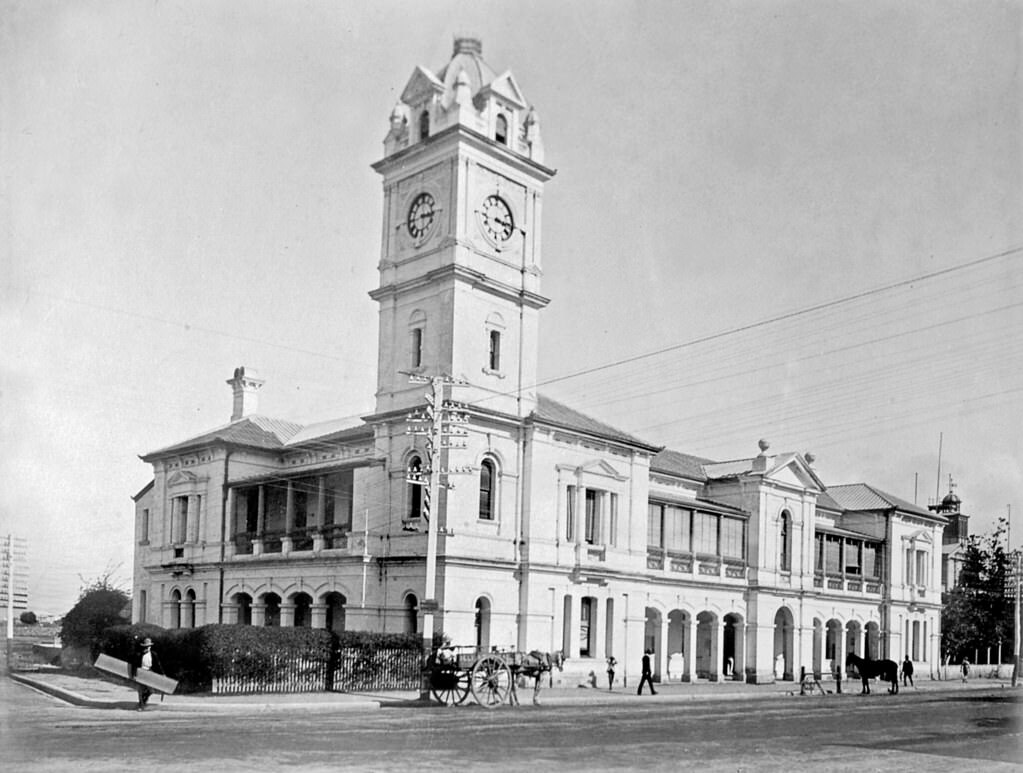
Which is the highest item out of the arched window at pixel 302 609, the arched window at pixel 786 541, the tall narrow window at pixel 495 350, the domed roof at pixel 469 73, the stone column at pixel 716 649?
the domed roof at pixel 469 73

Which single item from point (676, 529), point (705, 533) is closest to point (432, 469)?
point (676, 529)

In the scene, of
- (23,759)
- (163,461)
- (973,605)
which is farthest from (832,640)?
(23,759)

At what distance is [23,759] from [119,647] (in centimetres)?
1958

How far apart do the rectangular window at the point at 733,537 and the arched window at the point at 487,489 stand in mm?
14010

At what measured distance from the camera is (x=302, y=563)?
1517 inches

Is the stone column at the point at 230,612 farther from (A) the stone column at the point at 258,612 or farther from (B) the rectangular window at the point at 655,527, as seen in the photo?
(B) the rectangular window at the point at 655,527

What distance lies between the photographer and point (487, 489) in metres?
36.4

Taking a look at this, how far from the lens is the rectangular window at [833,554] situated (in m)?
53.2

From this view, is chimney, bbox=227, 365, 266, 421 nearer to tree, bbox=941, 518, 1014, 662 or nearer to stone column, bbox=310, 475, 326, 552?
stone column, bbox=310, 475, 326, 552

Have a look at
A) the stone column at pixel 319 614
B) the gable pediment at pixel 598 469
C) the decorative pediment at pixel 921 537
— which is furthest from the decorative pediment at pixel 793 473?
the stone column at pixel 319 614

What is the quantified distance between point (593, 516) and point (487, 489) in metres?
5.15

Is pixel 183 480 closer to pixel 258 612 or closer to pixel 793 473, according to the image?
pixel 258 612

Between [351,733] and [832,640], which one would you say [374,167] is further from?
[832,640]

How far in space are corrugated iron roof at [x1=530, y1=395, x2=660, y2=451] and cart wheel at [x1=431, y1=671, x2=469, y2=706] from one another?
1216cm
